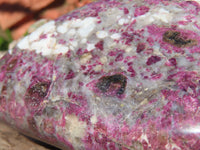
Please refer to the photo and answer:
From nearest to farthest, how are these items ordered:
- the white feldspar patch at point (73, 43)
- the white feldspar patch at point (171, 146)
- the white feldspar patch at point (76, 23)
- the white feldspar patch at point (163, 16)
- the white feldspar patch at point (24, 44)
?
the white feldspar patch at point (171, 146) → the white feldspar patch at point (163, 16) → the white feldspar patch at point (73, 43) → the white feldspar patch at point (76, 23) → the white feldspar patch at point (24, 44)

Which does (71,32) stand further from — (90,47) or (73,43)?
(90,47)

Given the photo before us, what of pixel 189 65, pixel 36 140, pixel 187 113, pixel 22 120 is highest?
pixel 189 65

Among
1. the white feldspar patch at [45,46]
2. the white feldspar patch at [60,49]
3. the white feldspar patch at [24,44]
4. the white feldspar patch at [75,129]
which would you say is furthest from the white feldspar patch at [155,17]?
the white feldspar patch at [24,44]

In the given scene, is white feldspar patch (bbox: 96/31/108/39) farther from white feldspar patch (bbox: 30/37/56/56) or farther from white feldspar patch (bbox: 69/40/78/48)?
white feldspar patch (bbox: 30/37/56/56)

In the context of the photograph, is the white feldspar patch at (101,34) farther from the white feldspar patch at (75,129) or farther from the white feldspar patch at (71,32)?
the white feldspar patch at (75,129)

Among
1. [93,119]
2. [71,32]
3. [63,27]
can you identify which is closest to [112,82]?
[93,119]

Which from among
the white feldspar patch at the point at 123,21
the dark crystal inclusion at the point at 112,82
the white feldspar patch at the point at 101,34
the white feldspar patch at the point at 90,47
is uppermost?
the white feldspar patch at the point at 123,21

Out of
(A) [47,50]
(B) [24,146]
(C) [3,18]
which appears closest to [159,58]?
(A) [47,50]

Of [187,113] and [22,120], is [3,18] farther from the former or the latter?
[187,113]
